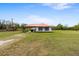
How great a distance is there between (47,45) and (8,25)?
2.95 ft

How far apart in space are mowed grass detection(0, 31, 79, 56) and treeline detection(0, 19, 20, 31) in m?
0.30

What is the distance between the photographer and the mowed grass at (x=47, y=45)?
3867mm

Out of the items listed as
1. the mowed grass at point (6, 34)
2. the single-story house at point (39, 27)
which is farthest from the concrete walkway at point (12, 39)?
the single-story house at point (39, 27)

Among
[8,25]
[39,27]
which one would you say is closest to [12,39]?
[8,25]

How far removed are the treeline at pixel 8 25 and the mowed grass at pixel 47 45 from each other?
0.30 m

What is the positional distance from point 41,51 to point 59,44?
423 millimetres

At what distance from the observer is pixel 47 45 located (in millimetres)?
4090

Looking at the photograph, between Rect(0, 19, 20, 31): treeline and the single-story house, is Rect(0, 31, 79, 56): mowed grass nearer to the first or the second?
the single-story house

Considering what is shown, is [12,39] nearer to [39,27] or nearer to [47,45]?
[39,27]

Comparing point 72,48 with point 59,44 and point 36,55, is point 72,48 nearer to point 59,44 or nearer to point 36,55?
point 59,44

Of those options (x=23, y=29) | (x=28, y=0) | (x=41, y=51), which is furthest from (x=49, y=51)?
(x=28, y=0)

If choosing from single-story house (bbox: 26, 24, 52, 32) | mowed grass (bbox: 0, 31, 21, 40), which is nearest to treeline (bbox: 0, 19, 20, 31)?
mowed grass (bbox: 0, 31, 21, 40)

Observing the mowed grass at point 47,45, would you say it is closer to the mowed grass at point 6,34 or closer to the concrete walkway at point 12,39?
the concrete walkway at point 12,39

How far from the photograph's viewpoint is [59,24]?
13.9ft
